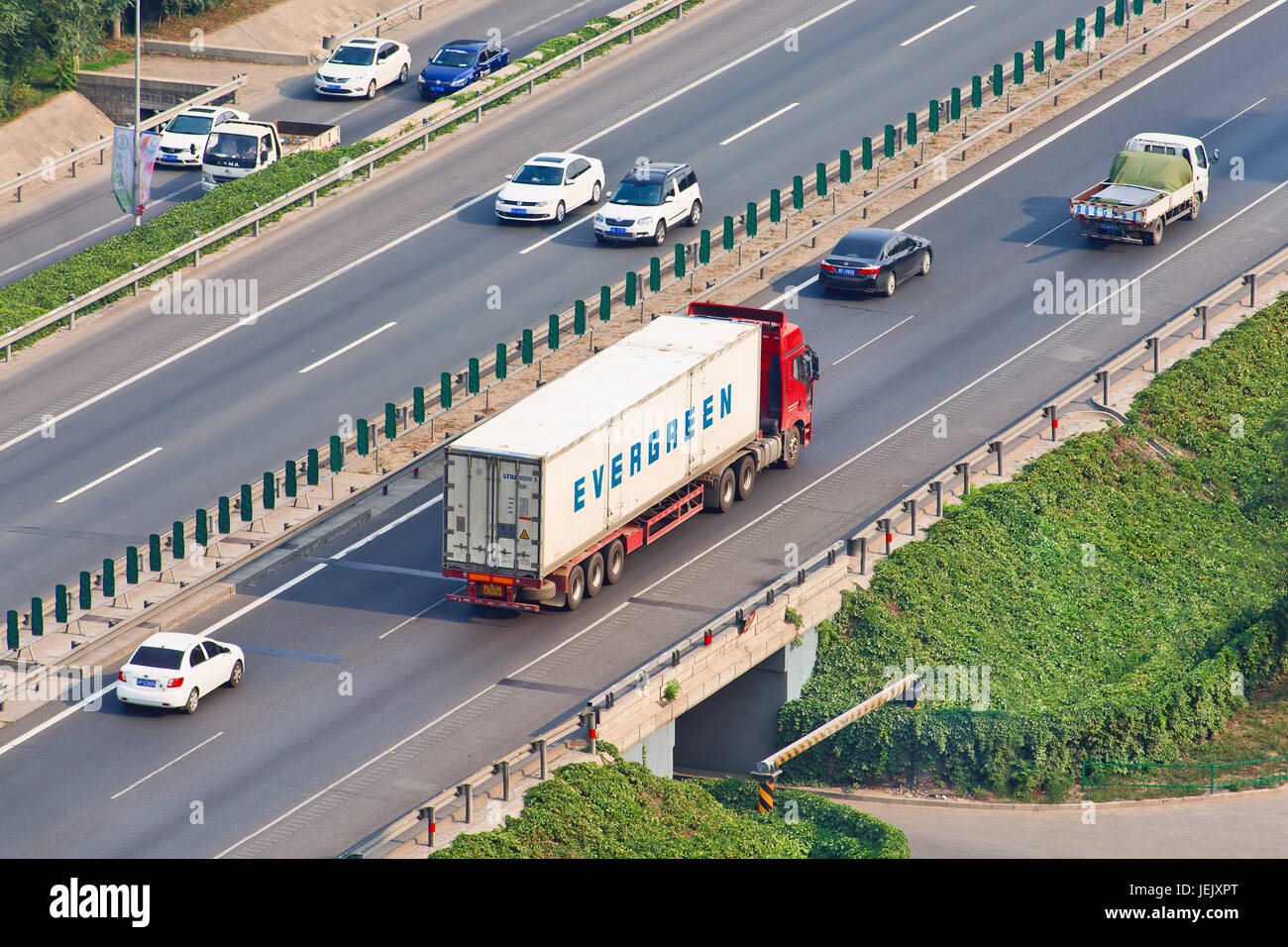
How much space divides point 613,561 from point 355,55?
33.7 metres

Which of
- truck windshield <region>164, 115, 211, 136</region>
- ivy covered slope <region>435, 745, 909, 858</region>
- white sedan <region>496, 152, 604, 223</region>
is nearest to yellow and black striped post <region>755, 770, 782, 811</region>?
ivy covered slope <region>435, 745, 909, 858</region>

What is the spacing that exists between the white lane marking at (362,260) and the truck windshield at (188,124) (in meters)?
10.1

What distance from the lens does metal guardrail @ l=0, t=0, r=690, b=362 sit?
179 ft

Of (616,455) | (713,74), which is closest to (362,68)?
(713,74)

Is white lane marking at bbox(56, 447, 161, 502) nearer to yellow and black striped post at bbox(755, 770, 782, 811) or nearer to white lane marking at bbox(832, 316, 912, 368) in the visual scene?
white lane marking at bbox(832, 316, 912, 368)

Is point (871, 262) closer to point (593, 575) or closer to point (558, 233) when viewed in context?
Answer: point (558, 233)

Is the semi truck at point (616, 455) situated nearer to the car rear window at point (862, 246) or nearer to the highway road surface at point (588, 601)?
the highway road surface at point (588, 601)

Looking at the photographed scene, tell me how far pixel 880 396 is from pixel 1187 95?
21774mm

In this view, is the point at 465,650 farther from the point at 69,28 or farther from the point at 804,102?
the point at 69,28

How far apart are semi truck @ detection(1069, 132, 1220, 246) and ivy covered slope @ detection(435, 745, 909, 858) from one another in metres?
23.6

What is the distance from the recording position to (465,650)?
38875mm

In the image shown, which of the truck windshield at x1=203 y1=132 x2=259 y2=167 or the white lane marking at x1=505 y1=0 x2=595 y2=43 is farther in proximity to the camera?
the white lane marking at x1=505 y1=0 x2=595 y2=43
